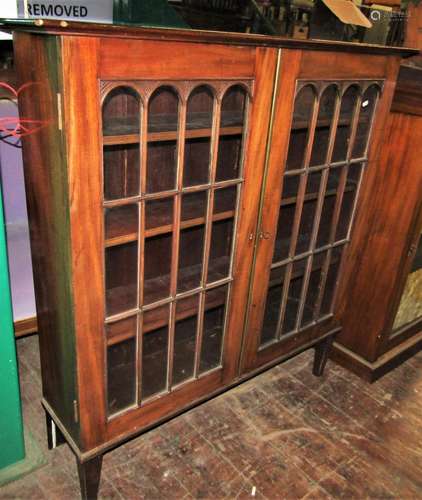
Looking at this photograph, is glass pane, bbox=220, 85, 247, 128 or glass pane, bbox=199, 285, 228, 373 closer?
glass pane, bbox=220, 85, 247, 128

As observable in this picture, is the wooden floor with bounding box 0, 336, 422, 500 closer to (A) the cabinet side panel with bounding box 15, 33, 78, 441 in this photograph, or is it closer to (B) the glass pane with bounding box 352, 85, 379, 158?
(A) the cabinet side panel with bounding box 15, 33, 78, 441

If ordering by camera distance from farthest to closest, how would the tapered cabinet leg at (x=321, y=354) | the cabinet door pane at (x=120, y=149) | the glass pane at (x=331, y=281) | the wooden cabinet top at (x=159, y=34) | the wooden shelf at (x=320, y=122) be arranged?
1. the tapered cabinet leg at (x=321, y=354)
2. the glass pane at (x=331, y=281)
3. the wooden shelf at (x=320, y=122)
4. the cabinet door pane at (x=120, y=149)
5. the wooden cabinet top at (x=159, y=34)

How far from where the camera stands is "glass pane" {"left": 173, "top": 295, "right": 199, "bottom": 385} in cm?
151

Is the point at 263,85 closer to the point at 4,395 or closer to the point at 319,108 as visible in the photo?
the point at 319,108

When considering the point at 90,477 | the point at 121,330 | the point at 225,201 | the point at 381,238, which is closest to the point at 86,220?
the point at 121,330

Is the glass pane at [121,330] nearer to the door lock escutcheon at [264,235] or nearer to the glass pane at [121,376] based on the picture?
the glass pane at [121,376]

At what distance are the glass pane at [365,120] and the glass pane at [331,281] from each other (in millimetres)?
393

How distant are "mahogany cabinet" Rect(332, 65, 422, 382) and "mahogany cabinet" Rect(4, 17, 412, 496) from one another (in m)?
0.15

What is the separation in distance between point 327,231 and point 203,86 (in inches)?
33.2

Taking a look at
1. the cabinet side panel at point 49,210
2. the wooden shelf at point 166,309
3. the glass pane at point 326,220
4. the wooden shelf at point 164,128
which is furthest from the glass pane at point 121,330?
the glass pane at point 326,220

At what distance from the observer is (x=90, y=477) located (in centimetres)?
146

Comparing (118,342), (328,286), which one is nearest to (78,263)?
(118,342)

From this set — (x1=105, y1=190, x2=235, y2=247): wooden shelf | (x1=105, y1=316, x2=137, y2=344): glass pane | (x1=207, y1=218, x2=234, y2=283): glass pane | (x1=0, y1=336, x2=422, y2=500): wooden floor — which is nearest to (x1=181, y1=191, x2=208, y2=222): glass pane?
(x1=105, y1=190, x2=235, y2=247): wooden shelf

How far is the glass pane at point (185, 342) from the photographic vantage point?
151 cm
